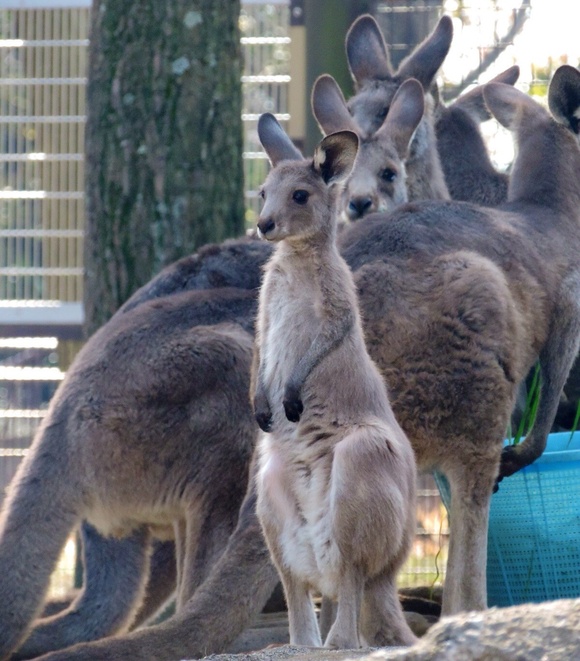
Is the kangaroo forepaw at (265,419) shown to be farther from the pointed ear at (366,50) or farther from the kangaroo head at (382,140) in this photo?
the pointed ear at (366,50)

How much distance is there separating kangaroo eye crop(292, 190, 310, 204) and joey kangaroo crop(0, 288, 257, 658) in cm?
109

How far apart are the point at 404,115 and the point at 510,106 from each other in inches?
18.9

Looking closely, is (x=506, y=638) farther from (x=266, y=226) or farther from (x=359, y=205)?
(x=359, y=205)

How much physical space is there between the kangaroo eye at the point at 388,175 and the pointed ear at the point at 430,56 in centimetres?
86

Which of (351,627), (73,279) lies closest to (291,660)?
(351,627)

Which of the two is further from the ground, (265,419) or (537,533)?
(265,419)

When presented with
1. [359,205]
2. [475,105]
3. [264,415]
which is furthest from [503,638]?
[475,105]

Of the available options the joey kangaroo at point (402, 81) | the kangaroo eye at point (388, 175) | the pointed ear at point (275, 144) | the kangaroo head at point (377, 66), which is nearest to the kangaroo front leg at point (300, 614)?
the pointed ear at point (275, 144)

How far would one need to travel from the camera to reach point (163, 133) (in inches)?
232

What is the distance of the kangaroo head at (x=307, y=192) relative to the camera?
3.67 m

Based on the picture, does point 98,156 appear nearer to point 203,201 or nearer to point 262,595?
point 203,201

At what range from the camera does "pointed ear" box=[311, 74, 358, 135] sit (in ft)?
18.9

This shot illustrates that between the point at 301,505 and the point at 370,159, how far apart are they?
8.22 feet

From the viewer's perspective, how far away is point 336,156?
150 inches
